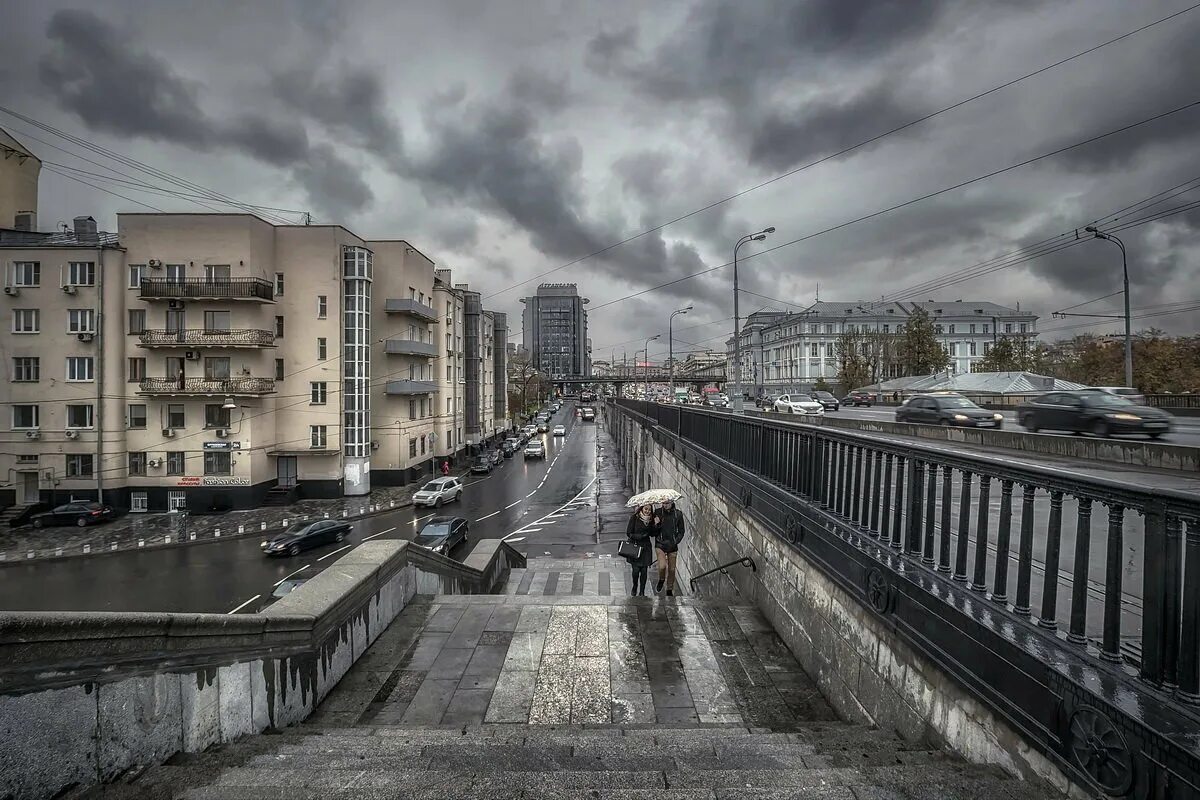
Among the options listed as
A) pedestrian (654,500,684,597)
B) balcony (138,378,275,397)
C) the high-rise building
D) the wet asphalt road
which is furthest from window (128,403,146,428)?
the high-rise building

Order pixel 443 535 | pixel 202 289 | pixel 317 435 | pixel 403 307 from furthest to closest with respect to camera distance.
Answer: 1. pixel 403 307
2. pixel 317 435
3. pixel 202 289
4. pixel 443 535

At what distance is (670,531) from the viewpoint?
793 cm

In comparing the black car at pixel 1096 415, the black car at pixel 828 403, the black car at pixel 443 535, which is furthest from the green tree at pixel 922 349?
the black car at pixel 443 535

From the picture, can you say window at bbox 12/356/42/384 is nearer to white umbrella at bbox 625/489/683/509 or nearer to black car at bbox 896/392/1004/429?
white umbrella at bbox 625/489/683/509

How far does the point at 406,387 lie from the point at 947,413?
28.5 m

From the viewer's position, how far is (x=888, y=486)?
4164 millimetres

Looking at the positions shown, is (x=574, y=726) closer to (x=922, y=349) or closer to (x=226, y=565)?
(x=226, y=565)

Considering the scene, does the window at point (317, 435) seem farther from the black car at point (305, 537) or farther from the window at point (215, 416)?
the black car at point (305, 537)

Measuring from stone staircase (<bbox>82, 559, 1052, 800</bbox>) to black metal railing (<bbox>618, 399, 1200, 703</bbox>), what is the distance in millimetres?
797

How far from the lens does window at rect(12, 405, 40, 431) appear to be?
27.4 m

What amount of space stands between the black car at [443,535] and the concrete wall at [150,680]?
15530mm

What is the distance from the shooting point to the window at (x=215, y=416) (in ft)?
92.7

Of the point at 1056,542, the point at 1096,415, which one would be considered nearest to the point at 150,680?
the point at 1056,542

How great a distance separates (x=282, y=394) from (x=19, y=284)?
13.3 metres
